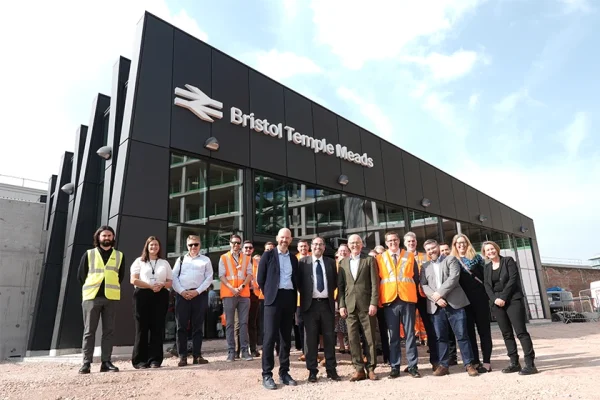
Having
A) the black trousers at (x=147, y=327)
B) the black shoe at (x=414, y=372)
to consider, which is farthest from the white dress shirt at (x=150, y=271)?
the black shoe at (x=414, y=372)

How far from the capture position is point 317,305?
4.94 meters

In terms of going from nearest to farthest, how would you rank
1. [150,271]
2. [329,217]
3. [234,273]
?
[150,271]
[234,273]
[329,217]

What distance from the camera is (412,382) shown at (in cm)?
451

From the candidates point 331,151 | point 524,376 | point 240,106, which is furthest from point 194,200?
point 524,376

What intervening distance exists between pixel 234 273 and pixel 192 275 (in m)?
0.80

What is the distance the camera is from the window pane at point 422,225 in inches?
626

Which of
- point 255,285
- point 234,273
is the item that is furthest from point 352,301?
point 255,285

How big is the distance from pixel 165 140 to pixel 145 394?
5.67 meters

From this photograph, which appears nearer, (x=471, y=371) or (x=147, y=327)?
(x=471, y=371)

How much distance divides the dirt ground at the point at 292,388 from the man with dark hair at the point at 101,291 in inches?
12.4

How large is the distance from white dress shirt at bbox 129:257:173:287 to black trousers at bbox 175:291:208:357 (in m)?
0.40

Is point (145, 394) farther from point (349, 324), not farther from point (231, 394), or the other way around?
point (349, 324)

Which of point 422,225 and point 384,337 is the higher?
point 422,225

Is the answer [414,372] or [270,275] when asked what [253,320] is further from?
[414,372]
